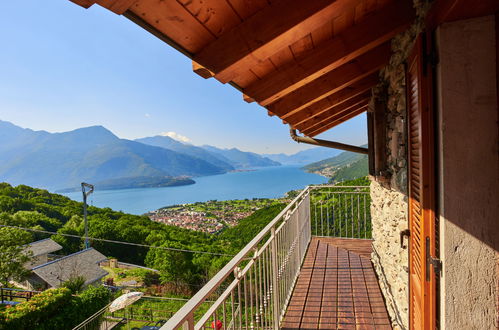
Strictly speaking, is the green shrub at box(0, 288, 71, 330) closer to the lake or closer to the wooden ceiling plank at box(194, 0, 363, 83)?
→ the wooden ceiling plank at box(194, 0, 363, 83)

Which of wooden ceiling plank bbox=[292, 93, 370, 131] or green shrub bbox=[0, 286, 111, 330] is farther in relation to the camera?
green shrub bbox=[0, 286, 111, 330]

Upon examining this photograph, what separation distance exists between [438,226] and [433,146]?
1.46 feet

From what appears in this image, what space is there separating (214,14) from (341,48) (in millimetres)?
1110

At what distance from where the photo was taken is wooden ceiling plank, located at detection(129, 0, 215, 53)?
1.02m

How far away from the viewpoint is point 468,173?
132 cm

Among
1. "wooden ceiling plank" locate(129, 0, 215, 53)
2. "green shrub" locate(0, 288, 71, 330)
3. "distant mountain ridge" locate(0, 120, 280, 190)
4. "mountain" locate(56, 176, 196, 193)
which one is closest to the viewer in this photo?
"wooden ceiling plank" locate(129, 0, 215, 53)

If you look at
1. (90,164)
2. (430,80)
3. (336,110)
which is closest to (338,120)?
(336,110)

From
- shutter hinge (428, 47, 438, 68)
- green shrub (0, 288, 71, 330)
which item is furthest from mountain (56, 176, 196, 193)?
shutter hinge (428, 47, 438, 68)

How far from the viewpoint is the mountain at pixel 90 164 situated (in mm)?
133500

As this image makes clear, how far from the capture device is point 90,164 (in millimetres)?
146000

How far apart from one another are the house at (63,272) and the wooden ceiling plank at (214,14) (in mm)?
29169

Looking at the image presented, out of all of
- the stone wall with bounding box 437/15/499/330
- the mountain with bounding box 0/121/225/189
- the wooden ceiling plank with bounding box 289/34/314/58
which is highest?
the mountain with bounding box 0/121/225/189

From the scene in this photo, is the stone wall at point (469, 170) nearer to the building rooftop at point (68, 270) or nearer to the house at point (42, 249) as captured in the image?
the building rooftop at point (68, 270)

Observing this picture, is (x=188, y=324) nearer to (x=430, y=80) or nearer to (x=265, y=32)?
(x=265, y=32)
